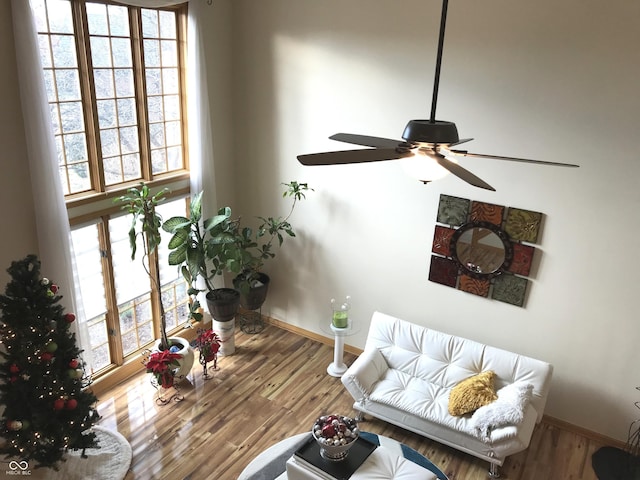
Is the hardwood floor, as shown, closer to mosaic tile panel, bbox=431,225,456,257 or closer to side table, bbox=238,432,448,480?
side table, bbox=238,432,448,480

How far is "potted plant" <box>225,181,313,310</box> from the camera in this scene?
5.24 meters

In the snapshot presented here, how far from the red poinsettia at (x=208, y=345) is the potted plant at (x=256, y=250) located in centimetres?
61

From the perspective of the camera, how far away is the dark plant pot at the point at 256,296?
18.6ft

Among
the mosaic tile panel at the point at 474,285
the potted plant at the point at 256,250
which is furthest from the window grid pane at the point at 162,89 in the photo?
the mosaic tile panel at the point at 474,285

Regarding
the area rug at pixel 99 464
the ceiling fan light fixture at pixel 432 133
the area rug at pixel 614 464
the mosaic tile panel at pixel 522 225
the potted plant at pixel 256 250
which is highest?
the ceiling fan light fixture at pixel 432 133

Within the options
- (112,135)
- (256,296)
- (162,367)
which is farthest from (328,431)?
(112,135)

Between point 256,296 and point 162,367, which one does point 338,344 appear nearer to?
point 256,296

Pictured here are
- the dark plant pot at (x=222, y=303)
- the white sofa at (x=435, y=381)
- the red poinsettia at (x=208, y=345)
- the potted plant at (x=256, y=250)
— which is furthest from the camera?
the dark plant pot at (x=222, y=303)

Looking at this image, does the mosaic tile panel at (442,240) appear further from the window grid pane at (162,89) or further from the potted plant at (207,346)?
the window grid pane at (162,89)

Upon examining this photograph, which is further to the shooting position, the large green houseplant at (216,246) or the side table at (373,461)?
the large green houseplant at (216,246)

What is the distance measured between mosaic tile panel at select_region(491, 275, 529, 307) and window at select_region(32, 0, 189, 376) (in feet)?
10.4

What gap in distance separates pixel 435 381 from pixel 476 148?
6.78 feet

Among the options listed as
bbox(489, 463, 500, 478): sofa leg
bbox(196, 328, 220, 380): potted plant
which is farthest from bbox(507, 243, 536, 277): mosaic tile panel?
bbox(196, 328, 220, 380): potted plant

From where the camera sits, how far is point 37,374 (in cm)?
350
